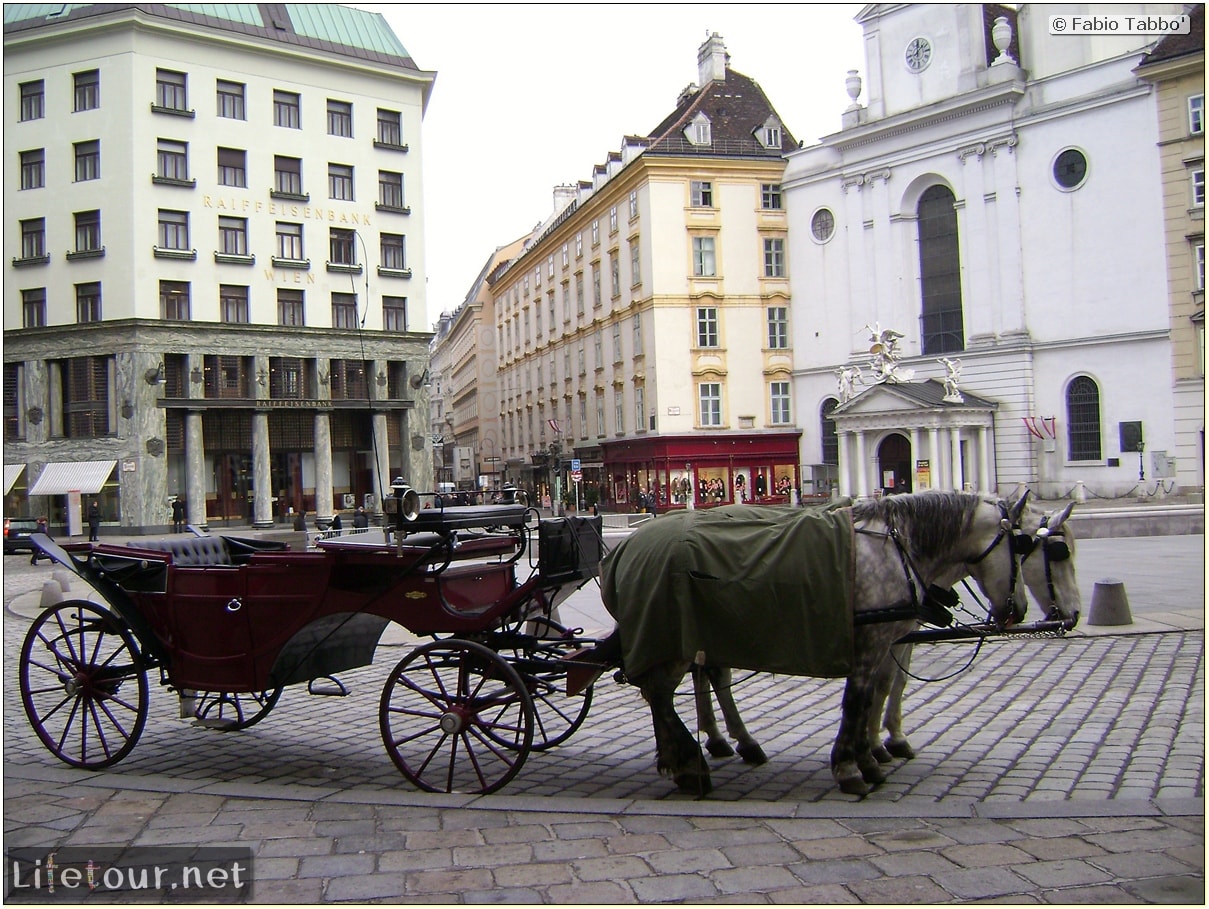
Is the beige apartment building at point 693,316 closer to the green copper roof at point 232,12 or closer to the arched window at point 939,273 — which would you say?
the arched window at point 939,273

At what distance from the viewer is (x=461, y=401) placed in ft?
109

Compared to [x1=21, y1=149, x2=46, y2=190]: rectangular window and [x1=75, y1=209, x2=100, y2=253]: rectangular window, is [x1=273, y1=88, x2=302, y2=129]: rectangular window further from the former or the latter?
[x1=75, y1=209, x2=100, y2=253]: rectangular window

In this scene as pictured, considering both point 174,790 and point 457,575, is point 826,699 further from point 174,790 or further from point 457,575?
point 174,790

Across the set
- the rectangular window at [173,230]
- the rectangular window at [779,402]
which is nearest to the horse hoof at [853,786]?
the rectangular window at [173,230]

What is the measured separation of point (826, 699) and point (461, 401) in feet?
85.8

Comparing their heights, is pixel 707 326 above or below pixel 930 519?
above

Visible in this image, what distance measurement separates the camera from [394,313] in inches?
443

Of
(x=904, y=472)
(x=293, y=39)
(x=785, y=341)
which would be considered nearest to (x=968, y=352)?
(x=904, y=472)

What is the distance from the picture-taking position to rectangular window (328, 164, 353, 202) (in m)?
9.59

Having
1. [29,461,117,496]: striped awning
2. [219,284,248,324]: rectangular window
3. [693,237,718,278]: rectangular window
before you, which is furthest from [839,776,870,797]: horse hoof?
[693,237,718,278]: rectangular window

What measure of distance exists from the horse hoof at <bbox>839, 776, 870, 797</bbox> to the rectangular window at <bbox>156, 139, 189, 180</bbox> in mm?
8392

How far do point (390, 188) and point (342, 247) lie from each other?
0.96 m

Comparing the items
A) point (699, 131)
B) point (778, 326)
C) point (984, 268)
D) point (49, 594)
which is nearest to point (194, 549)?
point (49, 594)

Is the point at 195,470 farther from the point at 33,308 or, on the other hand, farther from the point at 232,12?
the point at 232,12
